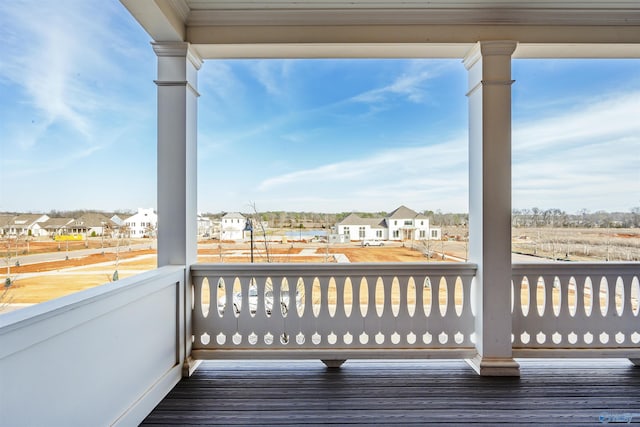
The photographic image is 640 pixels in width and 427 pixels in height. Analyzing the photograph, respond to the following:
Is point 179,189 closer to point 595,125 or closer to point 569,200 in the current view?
point 569,200

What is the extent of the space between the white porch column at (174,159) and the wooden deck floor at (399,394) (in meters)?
0.43

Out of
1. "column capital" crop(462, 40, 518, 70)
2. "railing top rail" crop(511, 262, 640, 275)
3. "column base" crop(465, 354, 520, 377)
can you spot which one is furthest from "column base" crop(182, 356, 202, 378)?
"column capital" crop(462, 40, 518, 70)

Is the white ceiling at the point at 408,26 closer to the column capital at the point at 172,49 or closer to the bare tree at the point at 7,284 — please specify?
the column capital at the point at 172,49

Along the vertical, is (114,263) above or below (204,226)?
below

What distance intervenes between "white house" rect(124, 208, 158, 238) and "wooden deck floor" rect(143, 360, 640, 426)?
1050mm

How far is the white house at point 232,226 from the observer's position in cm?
271

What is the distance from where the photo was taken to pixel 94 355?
1471 millimetres

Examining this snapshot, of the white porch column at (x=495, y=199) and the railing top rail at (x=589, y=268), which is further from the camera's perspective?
the railing top rail at (x=589, y=268)

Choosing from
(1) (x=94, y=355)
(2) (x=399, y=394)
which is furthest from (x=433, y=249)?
(1) (x=94, y=355)

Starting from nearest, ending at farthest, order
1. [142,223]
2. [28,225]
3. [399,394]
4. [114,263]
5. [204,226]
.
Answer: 1. [28,225]
2. [114,263]
3. [399,394]
4. [142,223]
5. [204,226]

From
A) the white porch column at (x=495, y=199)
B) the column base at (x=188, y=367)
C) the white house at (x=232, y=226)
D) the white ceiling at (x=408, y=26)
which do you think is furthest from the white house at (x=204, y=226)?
the white porch column at (x=495, y=199)

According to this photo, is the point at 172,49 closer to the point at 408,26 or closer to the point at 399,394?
the point at 408,26

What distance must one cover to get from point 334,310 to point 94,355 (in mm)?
1549

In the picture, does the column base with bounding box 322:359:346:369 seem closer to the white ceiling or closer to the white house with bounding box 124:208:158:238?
the white house with bounding box 124:208:158:238
